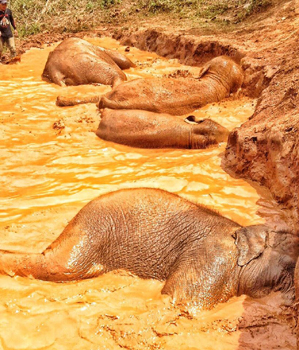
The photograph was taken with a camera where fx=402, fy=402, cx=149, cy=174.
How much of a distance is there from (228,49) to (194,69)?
106 centimetres

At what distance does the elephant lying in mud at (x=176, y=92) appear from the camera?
7035mm

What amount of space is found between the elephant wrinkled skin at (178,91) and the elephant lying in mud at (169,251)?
12.0 ft

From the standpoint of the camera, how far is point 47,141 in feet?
21.2

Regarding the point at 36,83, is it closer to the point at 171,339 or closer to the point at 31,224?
the point at 31,224

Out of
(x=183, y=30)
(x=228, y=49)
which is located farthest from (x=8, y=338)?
(x=183, y=30)

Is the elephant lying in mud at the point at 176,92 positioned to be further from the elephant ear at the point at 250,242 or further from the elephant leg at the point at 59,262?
the elephant ear at the point at 250,242

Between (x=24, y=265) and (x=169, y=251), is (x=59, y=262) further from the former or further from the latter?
(x=169, y=251)

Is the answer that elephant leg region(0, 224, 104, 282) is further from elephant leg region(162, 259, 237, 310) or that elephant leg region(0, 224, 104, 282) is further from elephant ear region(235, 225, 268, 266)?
elephant ear region(235, 225, 268, 266)

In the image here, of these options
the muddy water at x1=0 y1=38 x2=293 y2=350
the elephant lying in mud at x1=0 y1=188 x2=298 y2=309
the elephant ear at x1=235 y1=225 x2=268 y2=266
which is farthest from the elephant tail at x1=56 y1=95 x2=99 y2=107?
the elephant ear at x1=235 y1=225 x2=268 y2=266

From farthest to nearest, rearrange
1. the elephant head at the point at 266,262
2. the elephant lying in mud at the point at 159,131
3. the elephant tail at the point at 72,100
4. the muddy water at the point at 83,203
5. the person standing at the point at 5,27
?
the person standing at the point at 5,27 → the elephant tail at the point at 72,100 → the elephant lying in mud at the point at 159,131 → the elephant head at the point at 266,262 → the muddy water at the point at 83,203

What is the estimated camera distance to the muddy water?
9.02 feet

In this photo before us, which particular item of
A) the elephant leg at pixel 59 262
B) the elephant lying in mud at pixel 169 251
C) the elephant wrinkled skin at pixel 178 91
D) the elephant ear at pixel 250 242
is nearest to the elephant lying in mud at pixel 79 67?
the elephant wrinkled skin at pixel 178 91

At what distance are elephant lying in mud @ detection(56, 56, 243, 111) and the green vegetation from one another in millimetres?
4508

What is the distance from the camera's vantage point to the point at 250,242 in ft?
10.2
